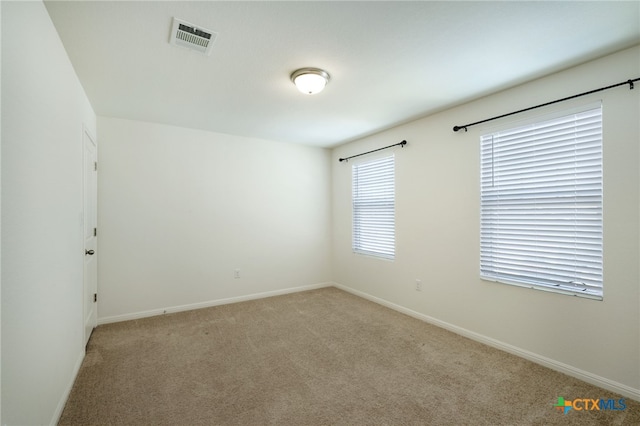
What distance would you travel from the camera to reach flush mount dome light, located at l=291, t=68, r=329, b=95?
2359 mm

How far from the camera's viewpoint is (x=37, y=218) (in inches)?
60.7

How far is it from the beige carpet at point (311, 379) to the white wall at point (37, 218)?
0.45 metres

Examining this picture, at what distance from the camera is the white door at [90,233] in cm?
269

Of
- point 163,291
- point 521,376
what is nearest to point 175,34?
point 163,291

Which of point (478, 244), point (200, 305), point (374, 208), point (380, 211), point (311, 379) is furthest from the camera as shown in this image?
point (374, 208)

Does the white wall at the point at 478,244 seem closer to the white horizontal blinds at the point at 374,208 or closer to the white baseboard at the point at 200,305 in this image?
the white horizontal blinds at the point at 374,208

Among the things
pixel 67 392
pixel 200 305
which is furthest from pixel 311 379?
pixel 200 305

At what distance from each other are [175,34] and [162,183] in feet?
7.62

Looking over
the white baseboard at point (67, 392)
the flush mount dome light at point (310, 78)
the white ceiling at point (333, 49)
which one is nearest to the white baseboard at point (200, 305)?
the white baseboard at point (67, 392)

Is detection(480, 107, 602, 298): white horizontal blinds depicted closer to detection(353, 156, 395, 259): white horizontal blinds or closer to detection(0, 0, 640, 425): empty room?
detection(0, 0, 640, 425): empty room

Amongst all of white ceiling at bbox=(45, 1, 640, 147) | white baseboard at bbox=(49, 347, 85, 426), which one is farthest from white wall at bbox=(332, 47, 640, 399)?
white baseboard at bbox=(49, 347, 85, 426)

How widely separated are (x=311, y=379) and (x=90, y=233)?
106 inches

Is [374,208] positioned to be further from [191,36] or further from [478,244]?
[191,36]

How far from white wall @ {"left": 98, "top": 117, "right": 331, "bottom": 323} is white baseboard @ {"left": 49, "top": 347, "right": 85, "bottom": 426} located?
1096mm
